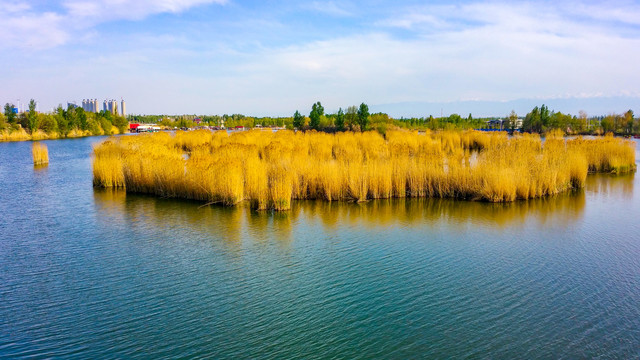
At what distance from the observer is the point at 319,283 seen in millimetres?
A: 7406

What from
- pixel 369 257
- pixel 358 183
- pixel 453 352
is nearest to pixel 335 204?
pixel 358 183

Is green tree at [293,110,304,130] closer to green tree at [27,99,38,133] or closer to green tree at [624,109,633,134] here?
A: green tree at [27,99,38,133]

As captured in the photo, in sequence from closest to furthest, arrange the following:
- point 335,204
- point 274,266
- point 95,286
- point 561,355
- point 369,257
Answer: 1. point 561,355
2. point 95,286
3. point 274,266
4. point 369,257
5. point 335,204

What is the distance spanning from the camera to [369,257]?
28.6 feet

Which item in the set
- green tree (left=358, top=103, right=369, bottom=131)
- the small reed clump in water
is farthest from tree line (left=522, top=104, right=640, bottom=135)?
the small reed clump in water

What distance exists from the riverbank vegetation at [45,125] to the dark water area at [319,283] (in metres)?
41.8

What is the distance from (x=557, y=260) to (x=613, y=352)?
3403mm

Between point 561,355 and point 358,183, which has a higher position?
point 358,183

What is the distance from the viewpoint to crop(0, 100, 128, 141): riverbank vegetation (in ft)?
154

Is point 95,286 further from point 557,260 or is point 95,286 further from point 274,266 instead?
point 557,260

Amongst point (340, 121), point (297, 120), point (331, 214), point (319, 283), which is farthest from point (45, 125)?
point (319, 283)

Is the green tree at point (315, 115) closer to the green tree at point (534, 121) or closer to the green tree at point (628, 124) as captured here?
the green tree at point (534, 121)

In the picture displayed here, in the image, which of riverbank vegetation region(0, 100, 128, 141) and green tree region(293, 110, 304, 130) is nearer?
riverbank vegetation region(0, 100, 128, 141)

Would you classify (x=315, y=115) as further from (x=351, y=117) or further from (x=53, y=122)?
(x=53, y=122)
